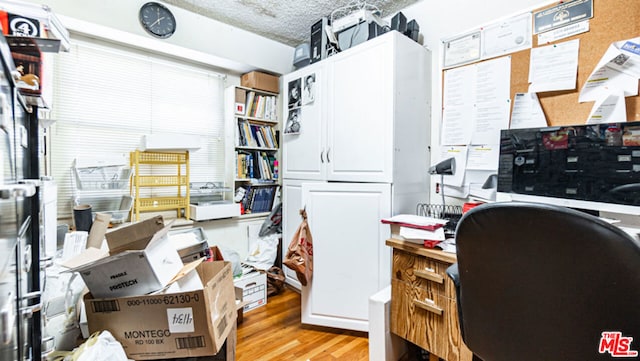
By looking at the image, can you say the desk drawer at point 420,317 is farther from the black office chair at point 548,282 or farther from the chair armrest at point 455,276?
the black office chair at point 548,282

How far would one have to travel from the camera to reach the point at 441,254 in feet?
4.70

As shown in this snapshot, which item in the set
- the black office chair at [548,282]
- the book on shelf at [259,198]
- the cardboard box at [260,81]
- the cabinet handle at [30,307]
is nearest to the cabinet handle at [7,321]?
the cabinet handle at [30,307]

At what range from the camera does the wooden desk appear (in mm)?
1422

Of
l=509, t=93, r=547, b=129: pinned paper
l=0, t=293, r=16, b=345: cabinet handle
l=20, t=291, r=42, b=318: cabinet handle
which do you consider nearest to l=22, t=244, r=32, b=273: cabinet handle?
l=20, t=291, r=42, b=318: cabinet handle

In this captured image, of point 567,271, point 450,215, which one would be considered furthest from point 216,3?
point 567,271

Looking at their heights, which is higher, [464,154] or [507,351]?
[464,154]

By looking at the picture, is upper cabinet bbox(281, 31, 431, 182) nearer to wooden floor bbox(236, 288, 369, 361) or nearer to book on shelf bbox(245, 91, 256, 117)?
book on shelf bbox(245, 91, 256, 117)

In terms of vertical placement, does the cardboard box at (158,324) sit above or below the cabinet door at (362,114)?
below

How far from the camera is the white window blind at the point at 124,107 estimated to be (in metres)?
2.29

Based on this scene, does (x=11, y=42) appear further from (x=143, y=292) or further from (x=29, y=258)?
(x=143, y=292)

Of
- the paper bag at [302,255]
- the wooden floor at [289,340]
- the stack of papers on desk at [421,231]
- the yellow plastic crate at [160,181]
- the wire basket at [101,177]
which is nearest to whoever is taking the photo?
the stack of papers on desk at [421,231]

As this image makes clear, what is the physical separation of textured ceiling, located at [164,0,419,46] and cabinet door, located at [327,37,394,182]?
1.85ft

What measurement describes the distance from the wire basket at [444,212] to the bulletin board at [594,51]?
2.35ft

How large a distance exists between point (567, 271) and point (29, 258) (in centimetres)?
151
